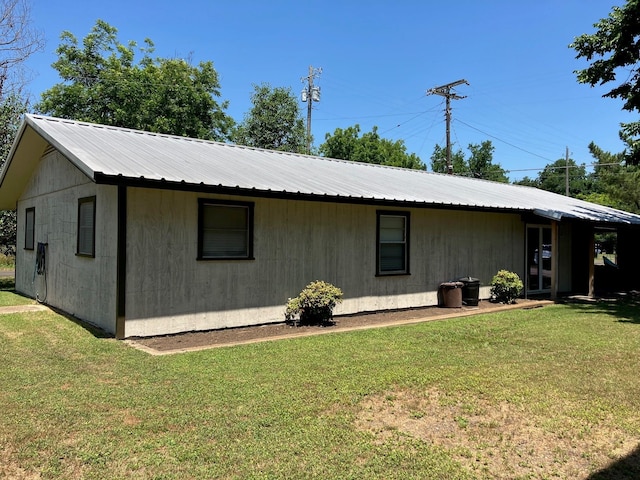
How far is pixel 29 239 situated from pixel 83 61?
17009mm

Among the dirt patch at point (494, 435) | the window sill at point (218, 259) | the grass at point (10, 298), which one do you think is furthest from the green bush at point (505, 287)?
the grass at point (10, 298)

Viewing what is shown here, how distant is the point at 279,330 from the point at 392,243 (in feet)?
12.9

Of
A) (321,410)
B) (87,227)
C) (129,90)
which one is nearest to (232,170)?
(87,227)

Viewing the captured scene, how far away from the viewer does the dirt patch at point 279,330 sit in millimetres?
7605

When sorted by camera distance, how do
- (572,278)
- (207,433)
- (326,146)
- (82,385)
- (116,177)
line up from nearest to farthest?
(207,433) → (82,385) → (116,177) → (572,278) → (326,146)

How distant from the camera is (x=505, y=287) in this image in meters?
13.1

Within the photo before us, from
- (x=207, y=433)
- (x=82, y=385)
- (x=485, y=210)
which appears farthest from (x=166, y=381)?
(x=485, y=210)

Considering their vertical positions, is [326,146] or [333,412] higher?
[326,146]

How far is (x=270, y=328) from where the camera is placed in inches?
362

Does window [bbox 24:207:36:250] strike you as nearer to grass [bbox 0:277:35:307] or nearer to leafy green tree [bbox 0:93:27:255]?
grass [bbox 0:277:35:307]

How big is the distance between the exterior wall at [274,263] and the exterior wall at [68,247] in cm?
55

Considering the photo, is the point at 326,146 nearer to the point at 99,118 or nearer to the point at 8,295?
the point at 99,118

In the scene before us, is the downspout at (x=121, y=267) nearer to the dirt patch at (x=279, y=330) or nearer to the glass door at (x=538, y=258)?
the dirt patch at (x=279, y=330)

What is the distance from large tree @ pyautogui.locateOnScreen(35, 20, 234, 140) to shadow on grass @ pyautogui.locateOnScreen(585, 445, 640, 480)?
82.6 feet
